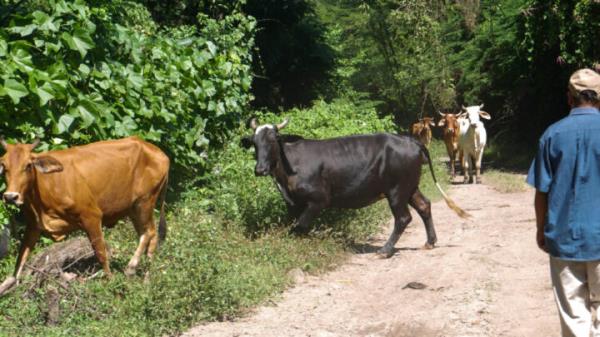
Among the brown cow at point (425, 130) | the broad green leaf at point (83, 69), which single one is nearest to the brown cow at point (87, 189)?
the broad green leaf at point (83, 69)

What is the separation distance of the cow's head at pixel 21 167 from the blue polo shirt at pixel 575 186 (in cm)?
453

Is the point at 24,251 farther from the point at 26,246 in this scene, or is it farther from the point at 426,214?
the point at 426,214

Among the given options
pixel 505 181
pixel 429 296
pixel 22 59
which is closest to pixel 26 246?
pixel 22 59

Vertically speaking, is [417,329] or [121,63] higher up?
[121,63]

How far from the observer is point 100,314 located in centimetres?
774

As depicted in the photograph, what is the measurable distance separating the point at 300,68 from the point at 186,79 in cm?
1098

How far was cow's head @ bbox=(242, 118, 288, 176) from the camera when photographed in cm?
1148

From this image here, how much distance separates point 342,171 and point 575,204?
21.2 ft

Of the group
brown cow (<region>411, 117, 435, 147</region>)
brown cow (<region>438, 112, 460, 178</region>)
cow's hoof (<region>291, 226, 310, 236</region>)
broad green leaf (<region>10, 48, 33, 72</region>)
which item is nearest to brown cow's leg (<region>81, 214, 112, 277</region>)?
broad green leaf (<region>10, 48, 33, 72</region>)

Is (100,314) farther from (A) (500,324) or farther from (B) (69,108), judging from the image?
(A) (500,324)

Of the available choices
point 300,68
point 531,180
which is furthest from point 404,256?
point 300,68

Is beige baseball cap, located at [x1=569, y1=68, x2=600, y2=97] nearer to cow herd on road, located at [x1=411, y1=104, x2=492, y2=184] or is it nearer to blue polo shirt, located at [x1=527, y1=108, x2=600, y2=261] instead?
blue polo shirt, located at [x1=527, y1=108, x2=600, y2=261]

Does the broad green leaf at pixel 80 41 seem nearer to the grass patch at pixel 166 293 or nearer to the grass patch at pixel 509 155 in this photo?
the grass patch at pixel 166 293

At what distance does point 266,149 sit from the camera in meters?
11.5
